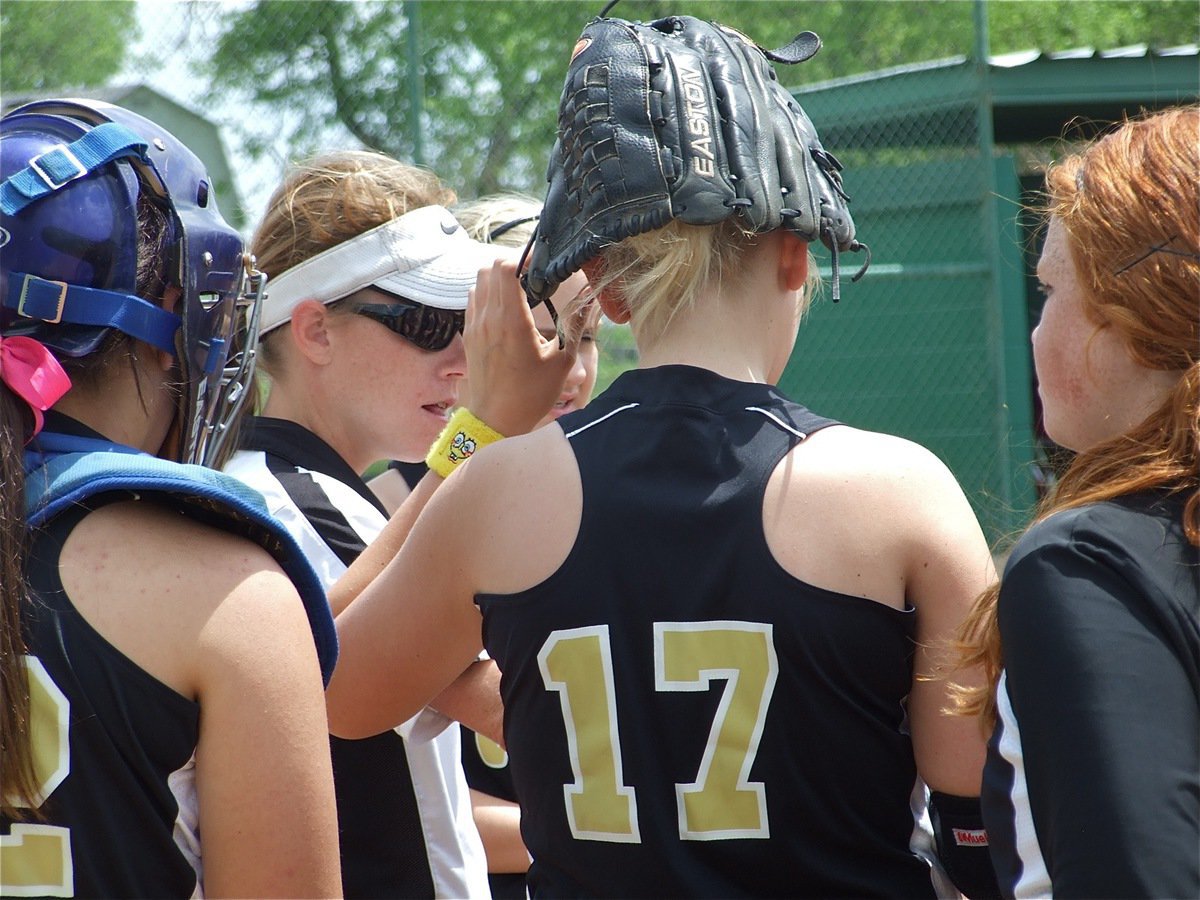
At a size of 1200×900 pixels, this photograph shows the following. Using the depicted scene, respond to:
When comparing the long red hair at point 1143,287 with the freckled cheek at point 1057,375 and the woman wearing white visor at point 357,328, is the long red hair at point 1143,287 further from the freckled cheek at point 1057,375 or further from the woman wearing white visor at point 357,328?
the woman wearing white visor at point 357,328

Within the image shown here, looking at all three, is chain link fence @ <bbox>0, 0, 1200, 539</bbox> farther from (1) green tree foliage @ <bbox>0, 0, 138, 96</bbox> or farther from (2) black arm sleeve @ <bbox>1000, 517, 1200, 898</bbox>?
(2) black arm sleeve @ <bbox>1000, 517, 1200, 898</bbox>

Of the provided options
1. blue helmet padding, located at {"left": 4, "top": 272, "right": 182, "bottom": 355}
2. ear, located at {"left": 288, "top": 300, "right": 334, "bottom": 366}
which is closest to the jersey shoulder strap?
blue helmet padding, located at {"left": 4, "top": 272, "right": 182, "bottom": 355}

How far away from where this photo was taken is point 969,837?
5.67ft

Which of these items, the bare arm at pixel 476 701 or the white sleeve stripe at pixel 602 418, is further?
the bare arm at pixel 476 701

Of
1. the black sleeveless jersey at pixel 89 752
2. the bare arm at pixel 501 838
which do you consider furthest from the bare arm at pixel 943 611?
the bare arm at pixel 501 838

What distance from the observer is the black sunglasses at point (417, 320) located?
2.96 meters

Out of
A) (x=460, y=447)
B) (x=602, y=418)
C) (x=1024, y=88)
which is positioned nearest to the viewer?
(x=602, y=418)

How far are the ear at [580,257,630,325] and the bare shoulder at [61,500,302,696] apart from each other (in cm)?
69

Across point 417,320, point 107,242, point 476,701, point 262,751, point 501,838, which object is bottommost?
point 501,838

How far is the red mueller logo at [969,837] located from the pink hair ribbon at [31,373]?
1.31 meters

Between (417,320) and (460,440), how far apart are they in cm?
88

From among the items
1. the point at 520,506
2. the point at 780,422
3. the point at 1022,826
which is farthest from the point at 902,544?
the point at 520,506

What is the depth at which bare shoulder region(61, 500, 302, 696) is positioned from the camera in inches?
55.2

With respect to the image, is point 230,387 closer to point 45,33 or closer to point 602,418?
point 602,418
